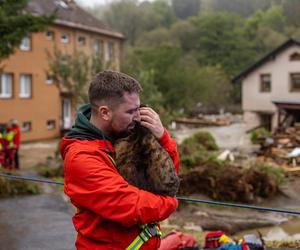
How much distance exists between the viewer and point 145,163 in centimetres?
273

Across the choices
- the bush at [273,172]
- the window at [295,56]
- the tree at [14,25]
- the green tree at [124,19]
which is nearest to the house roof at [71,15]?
the window at [295,56]

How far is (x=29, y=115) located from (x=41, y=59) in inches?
143

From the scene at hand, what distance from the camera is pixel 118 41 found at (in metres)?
39.6

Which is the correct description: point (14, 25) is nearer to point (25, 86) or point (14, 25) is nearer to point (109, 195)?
point (109, 195)

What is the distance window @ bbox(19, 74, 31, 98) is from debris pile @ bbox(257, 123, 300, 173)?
14419 mm

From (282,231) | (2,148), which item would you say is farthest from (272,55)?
(282,231)

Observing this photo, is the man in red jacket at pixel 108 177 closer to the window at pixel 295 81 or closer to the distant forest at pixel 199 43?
the window at pixel 295 81

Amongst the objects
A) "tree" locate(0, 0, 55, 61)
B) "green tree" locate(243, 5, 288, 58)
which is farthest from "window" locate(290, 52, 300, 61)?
"green tree" locate(243, 5, 288, 58)

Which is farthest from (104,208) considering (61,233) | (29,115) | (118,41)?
(118,41)

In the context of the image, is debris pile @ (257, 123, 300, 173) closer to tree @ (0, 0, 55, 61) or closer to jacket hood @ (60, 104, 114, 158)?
tree @ (0, 0, 55, 61)

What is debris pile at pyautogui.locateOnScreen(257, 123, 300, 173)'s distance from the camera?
65.9 feet

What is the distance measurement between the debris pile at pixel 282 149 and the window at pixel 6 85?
1451 cm

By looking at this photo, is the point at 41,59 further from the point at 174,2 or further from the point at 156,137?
the point at 174,2

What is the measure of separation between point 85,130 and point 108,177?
0.33 meters
